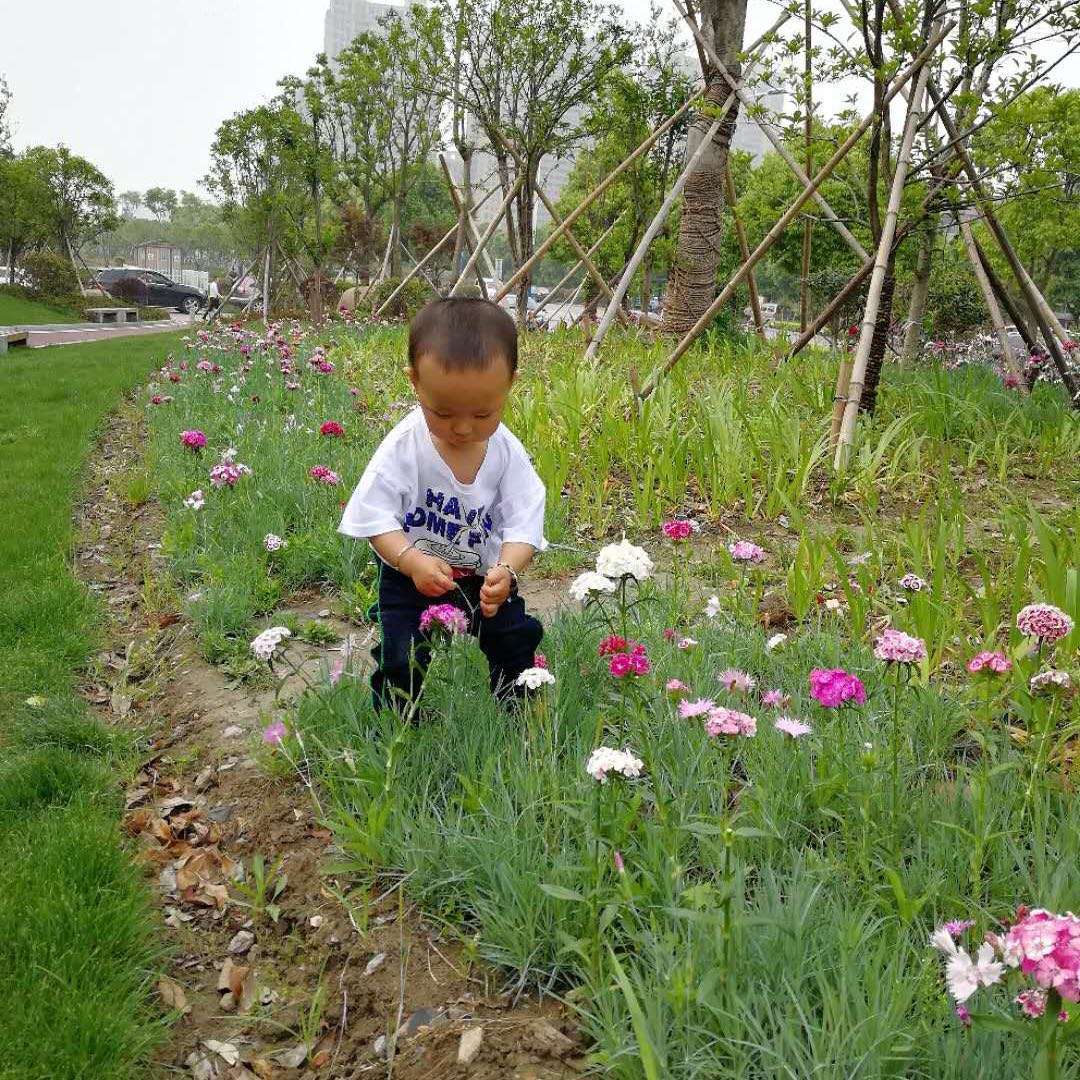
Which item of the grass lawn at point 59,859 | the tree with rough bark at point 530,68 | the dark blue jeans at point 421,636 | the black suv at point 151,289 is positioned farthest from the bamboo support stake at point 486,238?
the black suv at point 151,289

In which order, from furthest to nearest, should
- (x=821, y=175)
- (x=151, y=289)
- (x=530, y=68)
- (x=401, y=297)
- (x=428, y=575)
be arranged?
(x=151, y=289), (x=401, y=297), (x=530, y=68), (x=821, y=175), (x=428, y=575)

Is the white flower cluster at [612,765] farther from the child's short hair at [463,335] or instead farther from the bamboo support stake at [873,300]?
the bamboo support stake at [873,300]

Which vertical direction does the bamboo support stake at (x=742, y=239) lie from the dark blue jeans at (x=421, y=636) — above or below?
above

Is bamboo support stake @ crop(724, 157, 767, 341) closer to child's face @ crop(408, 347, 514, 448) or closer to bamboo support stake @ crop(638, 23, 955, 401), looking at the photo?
bamboo support stake @ crop(638, 23, 955, 401)

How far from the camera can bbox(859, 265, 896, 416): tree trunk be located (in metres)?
4.89

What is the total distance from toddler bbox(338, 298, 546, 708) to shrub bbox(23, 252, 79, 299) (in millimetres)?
30105

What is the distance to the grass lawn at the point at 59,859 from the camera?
153 cm

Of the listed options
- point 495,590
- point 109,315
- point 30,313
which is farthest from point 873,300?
point 109,315

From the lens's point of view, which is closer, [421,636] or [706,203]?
[421,636]

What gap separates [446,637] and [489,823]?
0.44 metres

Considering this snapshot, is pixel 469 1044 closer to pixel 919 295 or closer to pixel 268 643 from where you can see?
pixel 268 643

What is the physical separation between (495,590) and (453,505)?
36cm

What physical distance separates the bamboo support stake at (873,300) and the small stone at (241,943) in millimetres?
3553

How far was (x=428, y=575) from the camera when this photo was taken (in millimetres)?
2039
